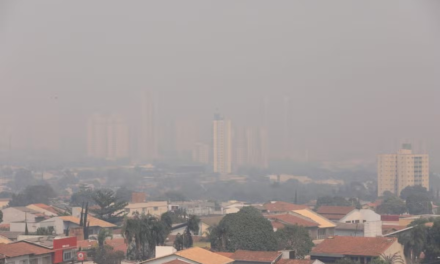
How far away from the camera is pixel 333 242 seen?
92.1ft

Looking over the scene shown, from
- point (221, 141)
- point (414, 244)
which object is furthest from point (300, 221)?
point (221, 141)

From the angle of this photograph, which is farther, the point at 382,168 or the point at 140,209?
the point at 382,168

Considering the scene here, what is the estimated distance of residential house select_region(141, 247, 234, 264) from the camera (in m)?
23.5

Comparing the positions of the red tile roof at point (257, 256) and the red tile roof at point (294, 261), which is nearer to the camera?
the red tile roof at point (294, 261)

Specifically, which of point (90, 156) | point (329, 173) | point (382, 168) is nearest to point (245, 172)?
point (329, 173)

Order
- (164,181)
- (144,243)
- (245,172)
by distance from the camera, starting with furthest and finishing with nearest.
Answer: (245,172)
(164,181)
(144,243)

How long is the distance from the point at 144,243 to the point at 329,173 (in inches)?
3081

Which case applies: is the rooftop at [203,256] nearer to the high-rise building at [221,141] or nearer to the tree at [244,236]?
the tree at [244,236]

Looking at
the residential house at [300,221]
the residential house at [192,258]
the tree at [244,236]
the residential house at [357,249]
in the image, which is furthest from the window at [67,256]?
the residential house at [300,221]

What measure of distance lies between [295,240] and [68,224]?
10633mm

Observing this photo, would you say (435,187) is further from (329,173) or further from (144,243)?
(144,243)

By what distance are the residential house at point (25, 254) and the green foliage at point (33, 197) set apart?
37070 millimetres

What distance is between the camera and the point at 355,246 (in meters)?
27.2

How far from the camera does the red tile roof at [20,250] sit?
72.6 feet
